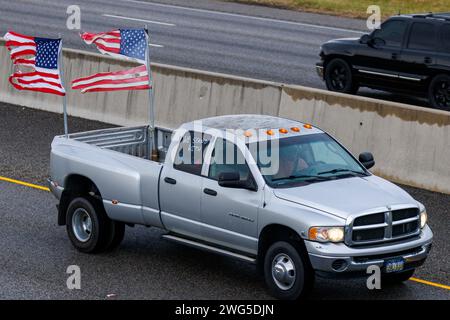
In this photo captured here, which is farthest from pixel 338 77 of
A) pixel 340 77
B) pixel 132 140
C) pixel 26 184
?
pixel 132 140

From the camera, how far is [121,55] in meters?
15.2

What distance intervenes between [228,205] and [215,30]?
21231mm

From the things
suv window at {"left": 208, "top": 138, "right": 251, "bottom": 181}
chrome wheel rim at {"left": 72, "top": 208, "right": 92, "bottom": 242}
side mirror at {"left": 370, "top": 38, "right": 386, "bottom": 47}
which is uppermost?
suv window at {"left": 208, "top": 138, "right": 251, "bottom": 181}

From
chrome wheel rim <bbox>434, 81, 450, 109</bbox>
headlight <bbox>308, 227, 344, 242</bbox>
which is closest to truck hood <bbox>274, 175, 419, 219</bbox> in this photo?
headlight <bbox>308, 227, 344, 242</bbox>

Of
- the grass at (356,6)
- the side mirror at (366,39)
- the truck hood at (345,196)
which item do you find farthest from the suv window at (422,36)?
the grass at (356,6)

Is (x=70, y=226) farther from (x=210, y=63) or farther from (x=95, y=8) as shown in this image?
(x=95, y=8)

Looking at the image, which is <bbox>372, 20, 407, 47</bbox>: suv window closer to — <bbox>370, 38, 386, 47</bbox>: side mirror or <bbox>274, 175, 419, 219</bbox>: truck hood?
<bbox>370, 38, 386, 47</bbox>: side mirror

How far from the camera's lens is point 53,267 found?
13.1 meters

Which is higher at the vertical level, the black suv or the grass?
the black suv

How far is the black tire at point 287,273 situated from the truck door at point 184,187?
1.11m

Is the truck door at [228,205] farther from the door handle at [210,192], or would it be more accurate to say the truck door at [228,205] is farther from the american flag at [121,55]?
the american flag at [121,55]

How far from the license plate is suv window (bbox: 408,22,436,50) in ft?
35.8

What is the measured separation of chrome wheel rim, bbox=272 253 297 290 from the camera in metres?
11.8

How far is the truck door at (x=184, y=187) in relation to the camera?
500 inches
